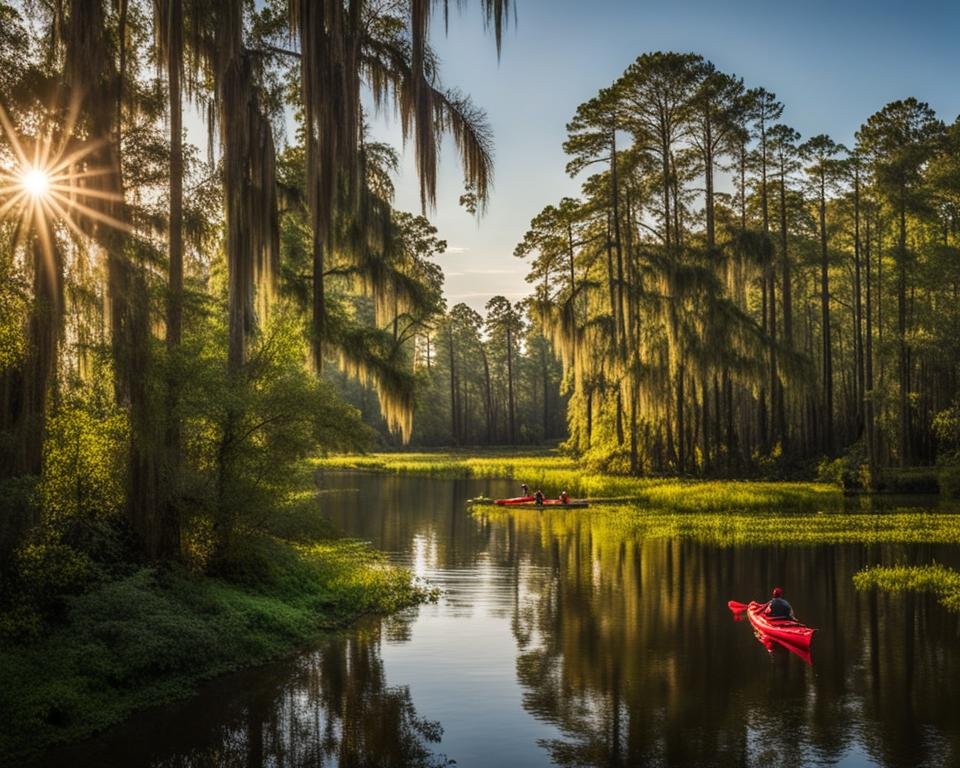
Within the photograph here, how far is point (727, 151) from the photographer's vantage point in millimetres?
41281

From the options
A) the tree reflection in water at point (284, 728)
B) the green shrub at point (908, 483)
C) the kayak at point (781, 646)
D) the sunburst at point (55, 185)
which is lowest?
the kayak at point (781, 646)

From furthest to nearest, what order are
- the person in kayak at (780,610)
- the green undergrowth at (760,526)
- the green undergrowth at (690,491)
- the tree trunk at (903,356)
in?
1. the tree trunk at (903,356)
2. the green undergrowth at (690,491)
3. the green undergrowth at (760,526)
4. the person in kayak at (780,610)

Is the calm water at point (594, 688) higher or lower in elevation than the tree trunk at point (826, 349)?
lower

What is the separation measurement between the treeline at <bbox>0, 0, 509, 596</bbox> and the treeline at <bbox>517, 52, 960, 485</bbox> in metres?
21.7

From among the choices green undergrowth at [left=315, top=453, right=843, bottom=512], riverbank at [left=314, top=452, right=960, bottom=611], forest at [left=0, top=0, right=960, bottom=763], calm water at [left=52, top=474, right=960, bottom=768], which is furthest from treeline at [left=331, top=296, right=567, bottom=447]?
calm water at [left=52, top=474, right=960, bottom=768]

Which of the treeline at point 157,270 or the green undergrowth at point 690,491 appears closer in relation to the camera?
the treeline at point 157,270

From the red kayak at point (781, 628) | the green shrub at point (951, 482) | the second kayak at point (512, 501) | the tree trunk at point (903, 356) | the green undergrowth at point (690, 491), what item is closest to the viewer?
the red kayak at point (781, 628)

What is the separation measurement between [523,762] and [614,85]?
3541cm

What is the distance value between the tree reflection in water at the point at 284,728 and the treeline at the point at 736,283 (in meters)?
27.0

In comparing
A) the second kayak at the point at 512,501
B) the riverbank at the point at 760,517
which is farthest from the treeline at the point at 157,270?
the second kayak at the point at 512,501

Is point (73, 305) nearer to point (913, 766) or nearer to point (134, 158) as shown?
point (134, 158)

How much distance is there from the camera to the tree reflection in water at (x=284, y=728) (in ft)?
32.3

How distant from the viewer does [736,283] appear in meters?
38.7

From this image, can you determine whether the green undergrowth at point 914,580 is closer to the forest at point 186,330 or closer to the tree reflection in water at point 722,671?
the tree reflection in water at point 722,671
